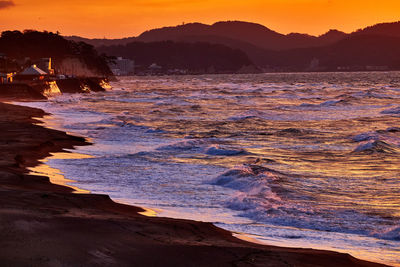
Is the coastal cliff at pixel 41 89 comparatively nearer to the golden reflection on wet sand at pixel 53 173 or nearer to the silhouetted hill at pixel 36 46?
the golden reflection on wet sand at pixel 53 173

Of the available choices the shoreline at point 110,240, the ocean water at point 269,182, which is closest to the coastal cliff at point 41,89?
the ocean water at point 269,182

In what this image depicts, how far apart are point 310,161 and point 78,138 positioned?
35.3 feet

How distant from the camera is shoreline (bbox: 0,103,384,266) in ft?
25.0

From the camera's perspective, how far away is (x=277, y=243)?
1005 centimetres

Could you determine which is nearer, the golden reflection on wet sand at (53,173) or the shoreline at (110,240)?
the shoreline at (110,240)

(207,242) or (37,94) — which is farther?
→ (37,94)

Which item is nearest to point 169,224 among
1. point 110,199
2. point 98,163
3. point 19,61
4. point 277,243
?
point 277,243

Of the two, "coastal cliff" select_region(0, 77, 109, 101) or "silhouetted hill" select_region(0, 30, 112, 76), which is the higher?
"silhouetted hill" select_region(0, 30, 112, 76)

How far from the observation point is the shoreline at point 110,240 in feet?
25.0

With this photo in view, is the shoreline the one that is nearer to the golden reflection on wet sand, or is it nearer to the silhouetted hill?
the golden reflection on wet sand

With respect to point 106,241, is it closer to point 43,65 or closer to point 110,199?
point 110,199

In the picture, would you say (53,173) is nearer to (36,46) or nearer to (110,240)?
(110,240)

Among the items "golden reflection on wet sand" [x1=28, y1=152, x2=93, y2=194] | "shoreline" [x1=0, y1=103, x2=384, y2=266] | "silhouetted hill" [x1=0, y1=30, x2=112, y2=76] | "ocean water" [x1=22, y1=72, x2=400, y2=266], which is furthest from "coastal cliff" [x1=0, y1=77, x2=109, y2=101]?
"shoreline" [x1=0, y1=103, x2=384, y2=266]

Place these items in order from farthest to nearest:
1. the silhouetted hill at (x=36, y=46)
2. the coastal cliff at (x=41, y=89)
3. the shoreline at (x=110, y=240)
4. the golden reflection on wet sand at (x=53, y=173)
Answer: the silhouetted hill at (x=36, y=46) → the coastal cliff at (x=41, y=89) → the golden reflection on wet sand at (x=53, y=173) → the shoreline at (x=110, y=240)
